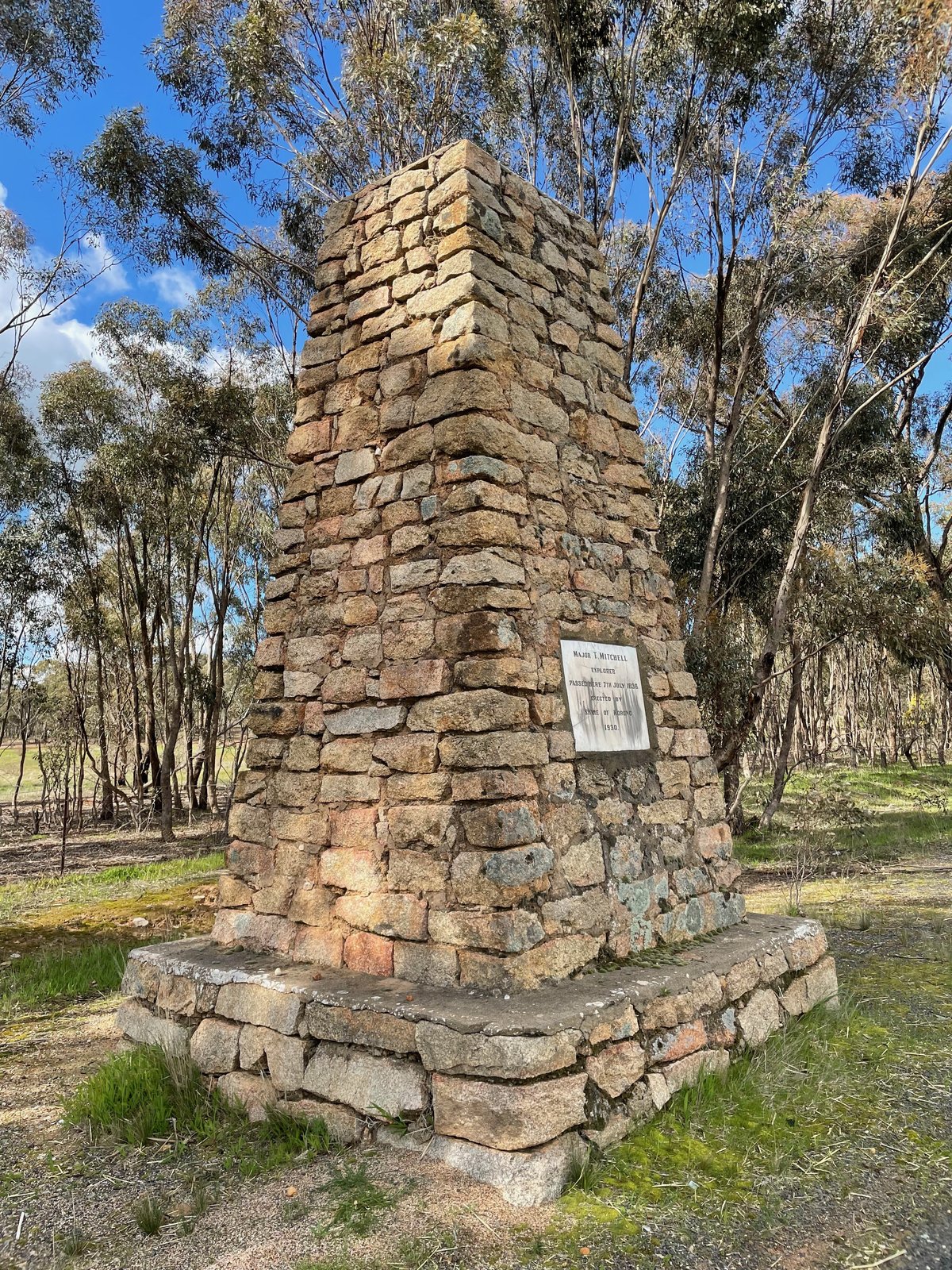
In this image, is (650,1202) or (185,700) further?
(185,700)

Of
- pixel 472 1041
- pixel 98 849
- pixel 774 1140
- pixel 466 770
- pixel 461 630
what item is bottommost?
pixel 774 1140

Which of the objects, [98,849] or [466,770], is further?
[98,849]

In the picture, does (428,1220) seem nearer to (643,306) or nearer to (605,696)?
(605,696)

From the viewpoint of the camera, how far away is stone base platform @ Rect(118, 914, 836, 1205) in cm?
271

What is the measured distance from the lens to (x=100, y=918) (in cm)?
Result: 805

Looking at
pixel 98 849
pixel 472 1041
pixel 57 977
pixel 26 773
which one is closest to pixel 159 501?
pixel 98 849

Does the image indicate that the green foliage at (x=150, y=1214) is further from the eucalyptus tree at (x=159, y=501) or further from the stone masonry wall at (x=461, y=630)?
the eucalyptus tree at (x=159, y=501)

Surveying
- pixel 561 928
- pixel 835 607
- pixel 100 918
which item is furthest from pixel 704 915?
pixel 835 607

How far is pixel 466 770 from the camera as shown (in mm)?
3213

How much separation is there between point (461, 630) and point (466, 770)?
555mm

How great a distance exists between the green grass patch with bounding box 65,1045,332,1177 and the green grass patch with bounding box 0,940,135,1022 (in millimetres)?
1925

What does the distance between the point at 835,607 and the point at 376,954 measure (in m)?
9.68

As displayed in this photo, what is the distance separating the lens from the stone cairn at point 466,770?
3021mm

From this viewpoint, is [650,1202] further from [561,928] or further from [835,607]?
[835,607]
